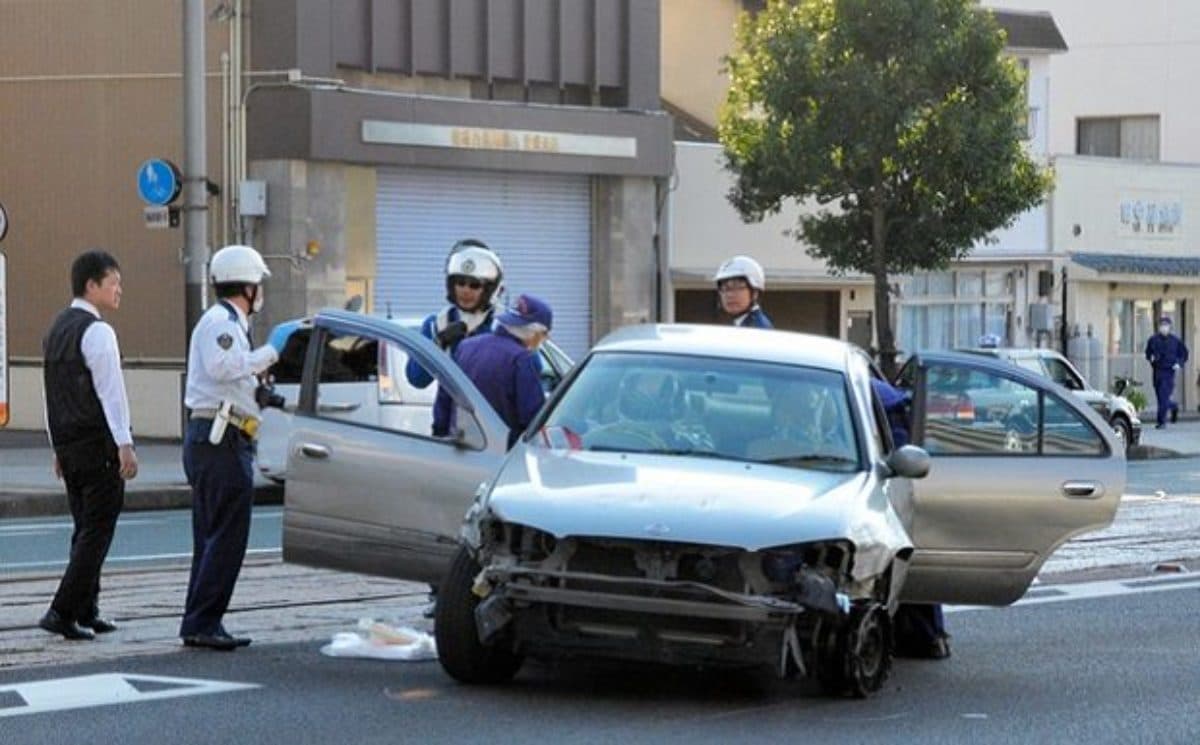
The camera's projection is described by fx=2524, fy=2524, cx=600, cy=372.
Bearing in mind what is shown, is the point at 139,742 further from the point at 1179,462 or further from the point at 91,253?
the point at 1179,462

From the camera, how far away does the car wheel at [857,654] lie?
10.5 metres

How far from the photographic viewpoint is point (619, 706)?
10344mm

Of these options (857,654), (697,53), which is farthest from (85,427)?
(697,53)

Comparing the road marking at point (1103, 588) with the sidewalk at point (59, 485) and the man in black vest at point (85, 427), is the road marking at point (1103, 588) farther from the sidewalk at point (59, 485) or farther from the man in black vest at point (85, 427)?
the sidewalk at point (59, 485)

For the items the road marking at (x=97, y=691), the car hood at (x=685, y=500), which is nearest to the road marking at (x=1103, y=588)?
the car hood at (x=685, y=500)

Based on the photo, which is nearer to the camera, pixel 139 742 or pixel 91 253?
pixel 139 742

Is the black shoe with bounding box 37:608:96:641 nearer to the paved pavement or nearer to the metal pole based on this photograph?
the paved pavement

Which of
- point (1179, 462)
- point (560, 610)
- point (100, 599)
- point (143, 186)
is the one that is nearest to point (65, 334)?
point (100, 599)

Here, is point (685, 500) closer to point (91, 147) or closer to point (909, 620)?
point (909, 620)

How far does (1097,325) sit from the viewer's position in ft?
160

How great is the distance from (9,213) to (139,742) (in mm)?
25321

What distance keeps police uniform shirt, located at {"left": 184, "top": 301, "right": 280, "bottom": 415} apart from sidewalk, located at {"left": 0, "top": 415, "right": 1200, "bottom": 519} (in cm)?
1104

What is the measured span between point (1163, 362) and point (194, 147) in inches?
897

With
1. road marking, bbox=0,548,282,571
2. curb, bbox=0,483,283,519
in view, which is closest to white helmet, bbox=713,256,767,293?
road marking, bbox=0,548,282,571
